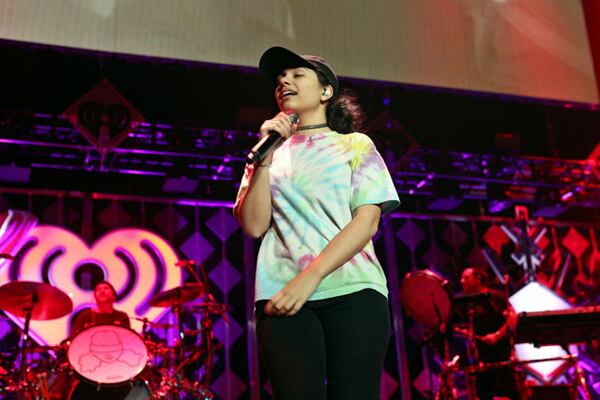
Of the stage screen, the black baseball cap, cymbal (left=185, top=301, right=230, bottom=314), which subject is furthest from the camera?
cymbal (left=185, top=301, right=230, bottom=314)

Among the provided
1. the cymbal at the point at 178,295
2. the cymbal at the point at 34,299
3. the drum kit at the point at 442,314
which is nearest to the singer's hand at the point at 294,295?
the cymbal at the point at 34,299

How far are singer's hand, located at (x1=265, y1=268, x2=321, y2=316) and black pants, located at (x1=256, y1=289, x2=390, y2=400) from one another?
0.8 inches

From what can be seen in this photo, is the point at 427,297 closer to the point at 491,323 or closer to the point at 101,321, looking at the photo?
the point at 491,323

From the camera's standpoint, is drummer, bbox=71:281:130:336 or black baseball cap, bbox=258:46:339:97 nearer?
black baseball cap, bbox=258:46:339:97

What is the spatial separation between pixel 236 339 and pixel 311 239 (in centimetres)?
524

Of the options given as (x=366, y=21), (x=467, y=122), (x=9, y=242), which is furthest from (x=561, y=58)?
(x=9, y=242)

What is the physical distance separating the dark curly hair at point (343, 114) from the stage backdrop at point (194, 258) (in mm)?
4456

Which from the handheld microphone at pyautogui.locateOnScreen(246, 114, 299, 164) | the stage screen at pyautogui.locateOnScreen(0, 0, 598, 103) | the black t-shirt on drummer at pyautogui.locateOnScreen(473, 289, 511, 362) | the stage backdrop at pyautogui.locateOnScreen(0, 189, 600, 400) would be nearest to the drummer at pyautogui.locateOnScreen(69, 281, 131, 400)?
the stage backdrop at pyautogui.locateOnScreen(0, 189, 600, 400)

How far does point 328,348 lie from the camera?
1.31 metres

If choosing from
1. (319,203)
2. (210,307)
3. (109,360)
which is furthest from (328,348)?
(210,307)

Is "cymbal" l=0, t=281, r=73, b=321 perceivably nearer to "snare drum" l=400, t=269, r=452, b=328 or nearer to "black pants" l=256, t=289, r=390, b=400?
"snare drum" l=400, t=269, r=452, b=328

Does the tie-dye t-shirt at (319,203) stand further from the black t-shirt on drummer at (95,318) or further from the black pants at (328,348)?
the black t-shirt on drummer at (95,318)

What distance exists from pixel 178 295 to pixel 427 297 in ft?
6.21

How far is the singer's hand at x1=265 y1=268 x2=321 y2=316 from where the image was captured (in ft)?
4.20
